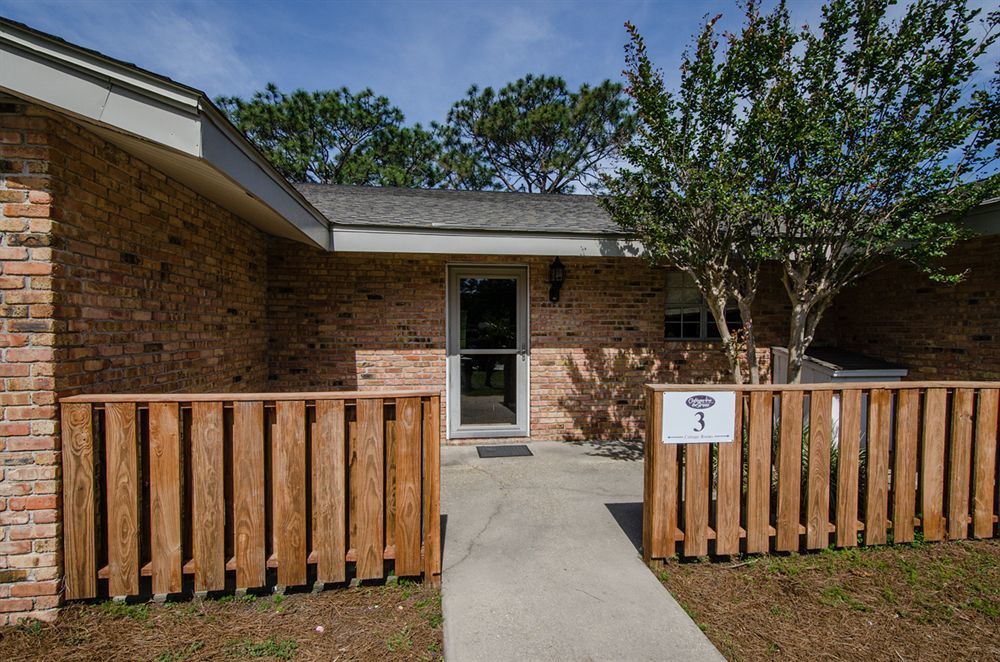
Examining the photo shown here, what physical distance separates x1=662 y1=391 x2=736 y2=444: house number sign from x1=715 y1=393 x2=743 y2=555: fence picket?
6 cm

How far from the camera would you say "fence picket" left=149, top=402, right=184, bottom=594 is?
2.41 m

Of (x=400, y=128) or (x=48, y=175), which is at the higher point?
(x=400, y=128)

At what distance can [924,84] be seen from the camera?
369 cm

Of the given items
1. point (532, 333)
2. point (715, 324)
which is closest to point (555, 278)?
point (532, 333)

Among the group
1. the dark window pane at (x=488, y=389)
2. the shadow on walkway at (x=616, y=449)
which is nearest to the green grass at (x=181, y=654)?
the dark window pane at (x=488, y=389)

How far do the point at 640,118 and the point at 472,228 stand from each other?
6.55 ft

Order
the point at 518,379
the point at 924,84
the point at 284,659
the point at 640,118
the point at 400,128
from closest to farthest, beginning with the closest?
the point at 284,659, the point at 924,84, the point at 640,118, the point at 518,379, the point at 400,128

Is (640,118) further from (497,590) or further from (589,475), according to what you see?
(497,590)

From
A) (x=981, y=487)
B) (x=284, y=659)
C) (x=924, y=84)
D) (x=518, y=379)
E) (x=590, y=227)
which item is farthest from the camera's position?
(x=518, y=379)

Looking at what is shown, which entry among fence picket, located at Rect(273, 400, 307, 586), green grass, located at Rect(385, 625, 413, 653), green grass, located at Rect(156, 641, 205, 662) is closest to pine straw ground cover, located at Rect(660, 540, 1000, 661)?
green grass, located at Rect(385, 625, 413, 653)

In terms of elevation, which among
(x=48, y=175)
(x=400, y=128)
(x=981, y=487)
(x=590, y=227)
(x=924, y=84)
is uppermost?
(x=400, y=128)

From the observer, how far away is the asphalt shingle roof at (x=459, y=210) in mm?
4863

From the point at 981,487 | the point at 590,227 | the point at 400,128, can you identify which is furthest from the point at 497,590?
the point at 400,128

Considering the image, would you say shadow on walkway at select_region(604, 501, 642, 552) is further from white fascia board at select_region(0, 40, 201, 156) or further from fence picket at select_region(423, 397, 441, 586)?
white fascia board at select_region(0, 40, 201, 156)
